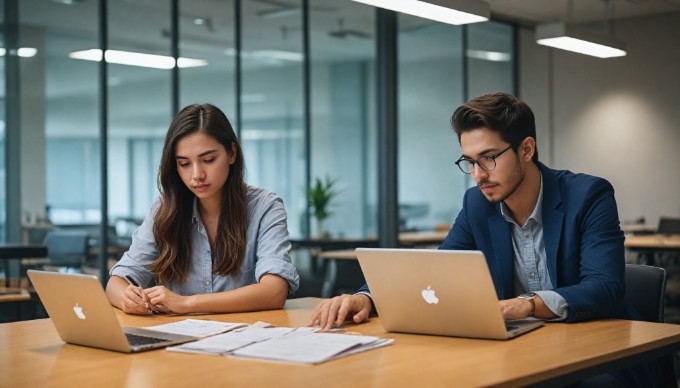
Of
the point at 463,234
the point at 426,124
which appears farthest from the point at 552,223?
the point at 426,124

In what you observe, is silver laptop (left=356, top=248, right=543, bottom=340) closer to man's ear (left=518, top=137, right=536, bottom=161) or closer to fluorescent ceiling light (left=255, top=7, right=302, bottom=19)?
man's ear (left=518, top=137, right=536, bottom=161)

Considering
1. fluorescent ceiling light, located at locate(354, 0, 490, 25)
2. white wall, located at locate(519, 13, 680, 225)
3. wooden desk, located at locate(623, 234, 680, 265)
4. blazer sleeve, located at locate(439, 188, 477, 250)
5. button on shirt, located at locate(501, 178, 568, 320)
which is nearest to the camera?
button on shirt, located at locate(501, 178, 568, 320)

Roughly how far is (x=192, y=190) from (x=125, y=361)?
1018 mm

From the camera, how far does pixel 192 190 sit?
2818mm

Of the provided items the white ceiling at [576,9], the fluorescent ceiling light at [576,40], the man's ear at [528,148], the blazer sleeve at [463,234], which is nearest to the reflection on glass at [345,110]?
the white ceiling at [576,9]

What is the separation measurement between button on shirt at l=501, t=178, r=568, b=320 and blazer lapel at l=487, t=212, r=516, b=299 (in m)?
0.02

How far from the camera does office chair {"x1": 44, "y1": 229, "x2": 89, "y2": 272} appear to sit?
→ 6449 mm

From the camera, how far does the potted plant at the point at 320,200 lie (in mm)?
8406

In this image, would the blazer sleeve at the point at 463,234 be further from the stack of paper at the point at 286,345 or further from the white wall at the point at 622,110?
the white wall at the point at 622,110

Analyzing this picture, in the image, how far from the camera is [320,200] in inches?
331

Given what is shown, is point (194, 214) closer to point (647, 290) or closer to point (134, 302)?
point (134, 302)

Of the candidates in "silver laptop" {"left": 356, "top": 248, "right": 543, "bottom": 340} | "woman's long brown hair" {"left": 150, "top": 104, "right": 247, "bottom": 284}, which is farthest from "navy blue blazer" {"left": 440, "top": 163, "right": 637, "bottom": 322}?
"woman's long brown hair" {"left": 150, "top": 104, "right": 247, "bottom": 284}

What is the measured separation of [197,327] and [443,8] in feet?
9.99

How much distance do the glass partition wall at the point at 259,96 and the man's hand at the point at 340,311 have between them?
14.9ft
